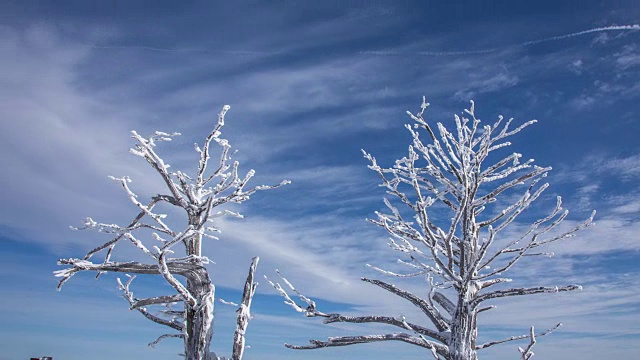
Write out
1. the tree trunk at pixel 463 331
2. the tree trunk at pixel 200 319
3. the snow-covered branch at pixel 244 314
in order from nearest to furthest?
the tree trunk at pixel 463 331, the tree trunk at pixel 200 319, the snow-covered branch at pixel 244 314

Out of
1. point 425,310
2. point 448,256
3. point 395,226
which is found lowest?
point 425,310

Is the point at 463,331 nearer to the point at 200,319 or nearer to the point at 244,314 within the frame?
the point at 244,314

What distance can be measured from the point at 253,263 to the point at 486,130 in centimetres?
577

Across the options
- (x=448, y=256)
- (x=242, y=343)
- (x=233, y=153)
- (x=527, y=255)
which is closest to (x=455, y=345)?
(x=448, y=256)

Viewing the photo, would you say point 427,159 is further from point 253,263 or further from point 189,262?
point 189,262

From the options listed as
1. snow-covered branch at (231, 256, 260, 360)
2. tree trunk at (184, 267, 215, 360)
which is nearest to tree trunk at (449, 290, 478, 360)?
snow-covered branch at (231, 256, 260, 360)

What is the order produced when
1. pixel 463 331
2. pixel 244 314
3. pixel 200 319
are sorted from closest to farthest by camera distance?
1. pixel 463 331
2. pixel 200 319
3. pixel 244 314

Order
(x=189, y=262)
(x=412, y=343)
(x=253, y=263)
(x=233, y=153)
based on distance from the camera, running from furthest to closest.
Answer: (x=233, y=153) < (x=253, y=263) < (x=189, y=262) < (x=412, y=343)

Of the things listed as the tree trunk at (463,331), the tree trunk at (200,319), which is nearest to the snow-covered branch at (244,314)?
the tree trunk at (200,319)

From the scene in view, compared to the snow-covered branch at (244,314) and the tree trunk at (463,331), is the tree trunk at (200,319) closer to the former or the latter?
the snow-covered branch at (244,314)

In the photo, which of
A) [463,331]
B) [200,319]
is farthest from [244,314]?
[463,331]

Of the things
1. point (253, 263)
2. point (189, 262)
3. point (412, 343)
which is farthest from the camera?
point (253, 263)

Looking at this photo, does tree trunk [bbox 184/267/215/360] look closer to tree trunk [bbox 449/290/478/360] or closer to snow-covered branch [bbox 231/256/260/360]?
snow-covered branch [bbox 231/256/260/360]

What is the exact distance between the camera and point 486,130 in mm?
10523
